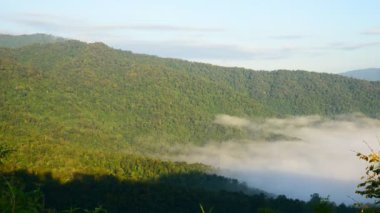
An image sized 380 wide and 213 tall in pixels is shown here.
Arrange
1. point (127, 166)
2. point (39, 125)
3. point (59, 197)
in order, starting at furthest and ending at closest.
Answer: point (39, 125) → point (127, 166) → point (59, 197)

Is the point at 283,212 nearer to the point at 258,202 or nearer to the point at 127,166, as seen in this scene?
the point at 258,202

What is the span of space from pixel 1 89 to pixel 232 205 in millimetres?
127114

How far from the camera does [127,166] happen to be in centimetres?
12219

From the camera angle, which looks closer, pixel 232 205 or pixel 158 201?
pixel 158 201

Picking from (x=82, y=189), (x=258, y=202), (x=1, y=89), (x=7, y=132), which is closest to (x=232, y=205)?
(x=258, y=202)

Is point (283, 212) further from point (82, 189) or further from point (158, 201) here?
point (82, 189)

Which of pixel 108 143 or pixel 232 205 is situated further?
pixel 108 143

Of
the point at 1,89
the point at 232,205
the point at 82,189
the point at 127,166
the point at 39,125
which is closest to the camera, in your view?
the point at 82,189

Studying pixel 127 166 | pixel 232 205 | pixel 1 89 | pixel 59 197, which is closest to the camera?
pixel 59 197

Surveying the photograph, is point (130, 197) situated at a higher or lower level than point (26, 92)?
lower

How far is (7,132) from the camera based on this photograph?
129875 mm

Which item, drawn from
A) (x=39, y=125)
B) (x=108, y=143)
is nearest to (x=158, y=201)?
(x=39, y=125)

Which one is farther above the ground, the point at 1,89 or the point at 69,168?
the point at 1,89

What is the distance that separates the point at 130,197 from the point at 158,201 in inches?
202
